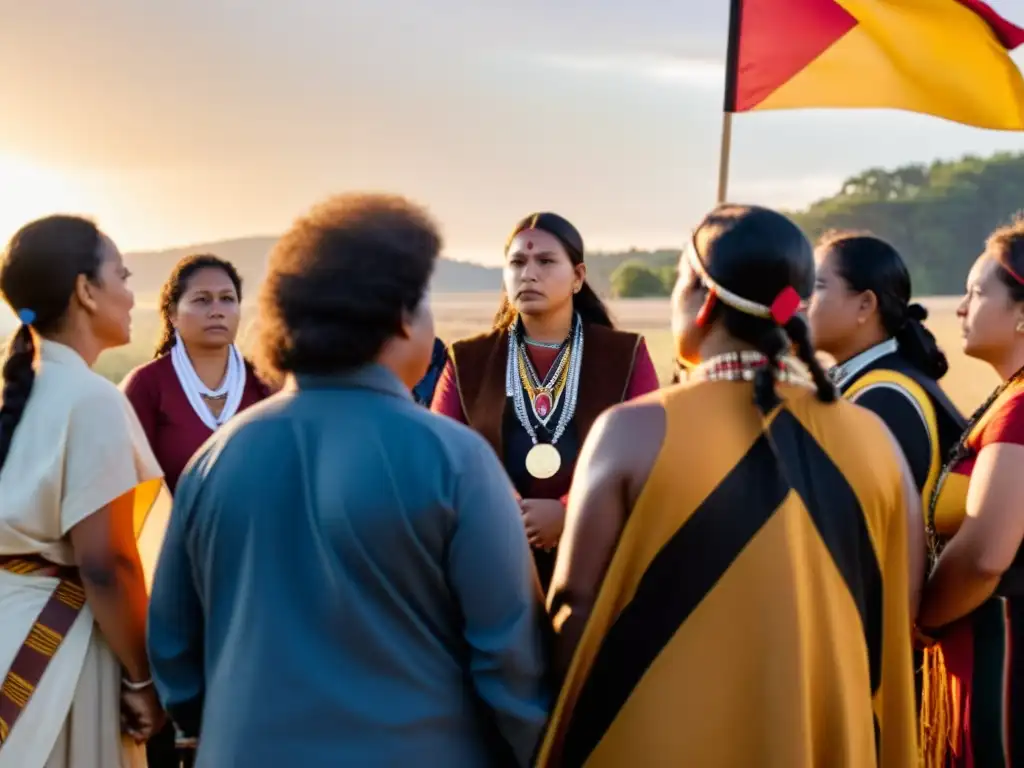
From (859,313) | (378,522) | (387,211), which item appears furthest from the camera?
(859,313)

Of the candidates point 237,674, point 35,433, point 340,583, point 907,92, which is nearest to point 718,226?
point 340,583

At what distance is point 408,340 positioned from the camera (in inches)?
78.2

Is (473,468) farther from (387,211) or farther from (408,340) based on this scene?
(387,211)

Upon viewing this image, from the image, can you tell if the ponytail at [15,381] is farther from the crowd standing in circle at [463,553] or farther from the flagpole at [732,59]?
the flagpole at [732,59]

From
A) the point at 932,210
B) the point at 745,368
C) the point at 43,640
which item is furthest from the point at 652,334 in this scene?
the point at 745,368

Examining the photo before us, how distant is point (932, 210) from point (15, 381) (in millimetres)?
25226

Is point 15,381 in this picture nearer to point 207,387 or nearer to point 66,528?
point 66,528

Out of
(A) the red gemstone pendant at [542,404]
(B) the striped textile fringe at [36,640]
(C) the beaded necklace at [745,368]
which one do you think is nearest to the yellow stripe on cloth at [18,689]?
(B) the striped textile fringe at [36,640]

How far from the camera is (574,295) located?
13.5ft

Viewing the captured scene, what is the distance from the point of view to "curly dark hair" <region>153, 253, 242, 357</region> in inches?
172

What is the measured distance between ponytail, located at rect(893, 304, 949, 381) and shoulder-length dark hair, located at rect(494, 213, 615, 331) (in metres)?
1.10

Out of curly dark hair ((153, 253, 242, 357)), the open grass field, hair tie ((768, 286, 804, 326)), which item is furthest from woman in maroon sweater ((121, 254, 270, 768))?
the open grass field

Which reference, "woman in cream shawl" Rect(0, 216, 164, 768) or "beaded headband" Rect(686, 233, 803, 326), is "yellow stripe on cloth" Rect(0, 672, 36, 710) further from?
"beaded headband" Rect(686, 233, 803, 326)

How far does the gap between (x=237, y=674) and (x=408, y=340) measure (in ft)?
2.21
